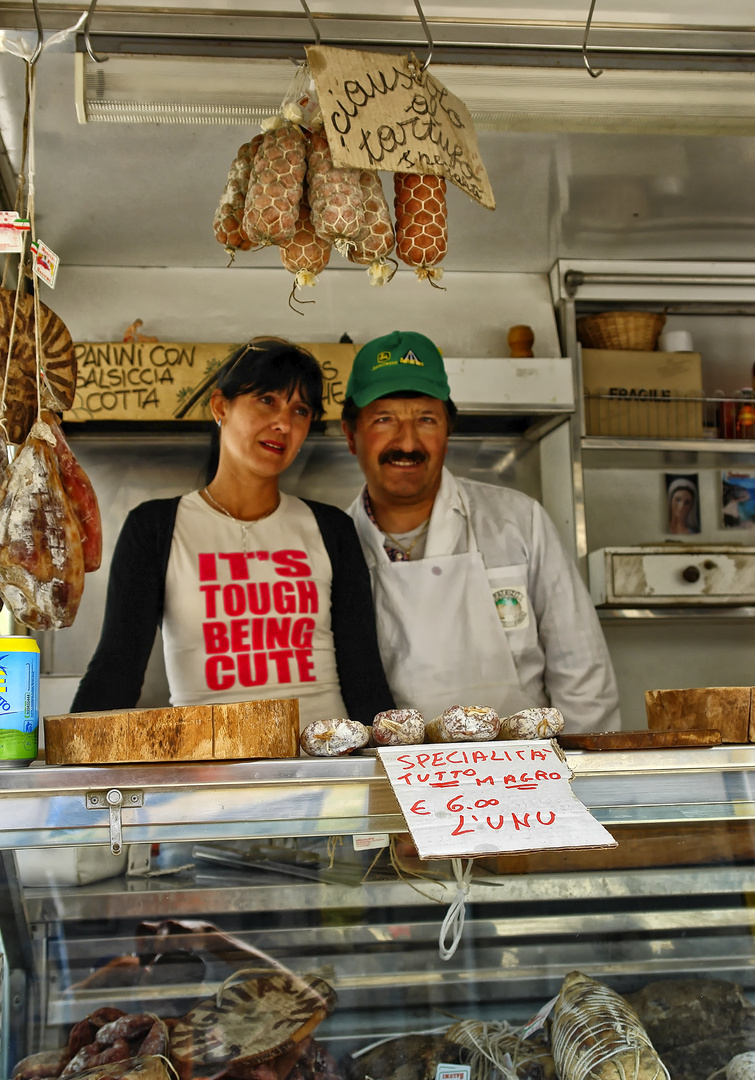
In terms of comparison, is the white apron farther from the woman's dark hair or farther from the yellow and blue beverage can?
the yellow and blue beverage can

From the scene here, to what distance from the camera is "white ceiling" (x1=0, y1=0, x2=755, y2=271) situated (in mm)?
2801

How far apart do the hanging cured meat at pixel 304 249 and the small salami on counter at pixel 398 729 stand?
78 centimetres

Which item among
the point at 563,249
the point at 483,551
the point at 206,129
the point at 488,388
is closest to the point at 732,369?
the point at 563,249

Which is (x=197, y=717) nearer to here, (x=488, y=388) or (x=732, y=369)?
(x=488, y=388)

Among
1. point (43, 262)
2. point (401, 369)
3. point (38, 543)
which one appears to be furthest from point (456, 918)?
point (401, 369)

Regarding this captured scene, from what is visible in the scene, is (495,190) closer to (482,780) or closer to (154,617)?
(154,617)

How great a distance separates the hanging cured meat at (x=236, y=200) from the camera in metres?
1.71

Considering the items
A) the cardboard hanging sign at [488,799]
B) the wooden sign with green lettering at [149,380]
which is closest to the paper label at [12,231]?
the cardboard hanging sign at [488,799]

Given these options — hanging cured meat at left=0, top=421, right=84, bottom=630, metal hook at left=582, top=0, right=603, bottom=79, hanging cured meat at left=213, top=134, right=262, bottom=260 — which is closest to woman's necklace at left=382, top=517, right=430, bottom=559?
hanging cured meat at left=213, top=134, right=262, bottom=260

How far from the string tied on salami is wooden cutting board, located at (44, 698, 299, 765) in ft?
1.26

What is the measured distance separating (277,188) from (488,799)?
40.4 inches

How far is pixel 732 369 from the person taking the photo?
3.96 meters

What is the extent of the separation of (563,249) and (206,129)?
148cm

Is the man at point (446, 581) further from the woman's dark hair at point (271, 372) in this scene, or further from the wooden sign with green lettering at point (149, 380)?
the wooden sign with green lettering at point (149, 380)
